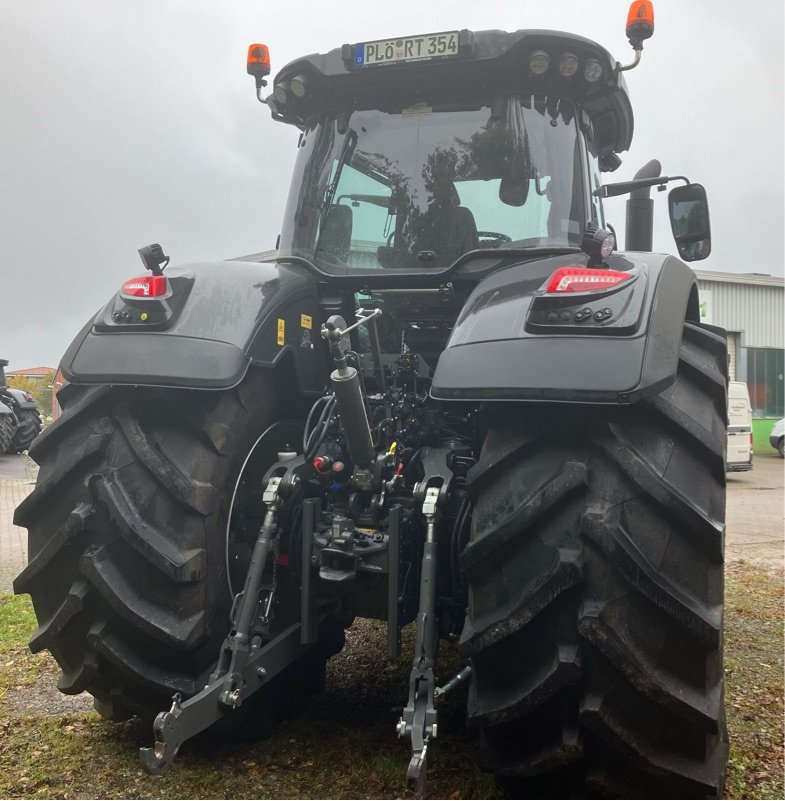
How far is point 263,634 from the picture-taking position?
8.95 feet

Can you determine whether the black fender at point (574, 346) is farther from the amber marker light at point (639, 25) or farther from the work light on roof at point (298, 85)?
the work light on roof at point (298, 85)

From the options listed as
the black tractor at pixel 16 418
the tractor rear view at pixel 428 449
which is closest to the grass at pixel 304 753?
the tractor rear view at pixel 428 449

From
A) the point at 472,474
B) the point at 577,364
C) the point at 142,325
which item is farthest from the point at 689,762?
the point at 142,325

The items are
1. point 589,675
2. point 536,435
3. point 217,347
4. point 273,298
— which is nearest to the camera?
point 589,675

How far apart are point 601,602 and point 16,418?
1946 centimetres

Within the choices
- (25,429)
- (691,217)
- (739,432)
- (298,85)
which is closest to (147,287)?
(298,85)

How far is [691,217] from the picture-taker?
383 centimetres

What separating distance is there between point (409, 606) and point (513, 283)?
→ 3.65ft

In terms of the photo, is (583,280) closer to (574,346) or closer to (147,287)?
(574,346)

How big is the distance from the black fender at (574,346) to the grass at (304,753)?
4.32 ft

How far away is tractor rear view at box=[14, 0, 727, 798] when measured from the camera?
216 centimetres

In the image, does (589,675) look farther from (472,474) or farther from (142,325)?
(142,325)

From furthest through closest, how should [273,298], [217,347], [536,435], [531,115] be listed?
[531,115], [273,298], [217,347], [536,435]

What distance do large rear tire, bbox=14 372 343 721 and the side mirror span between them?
2221 millimetres
